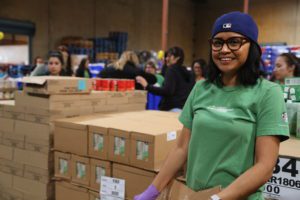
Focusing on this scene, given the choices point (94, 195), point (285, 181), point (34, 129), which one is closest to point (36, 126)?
point (34, 129)

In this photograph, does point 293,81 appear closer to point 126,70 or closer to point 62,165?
point 62,165

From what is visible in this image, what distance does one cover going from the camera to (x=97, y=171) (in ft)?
8.02

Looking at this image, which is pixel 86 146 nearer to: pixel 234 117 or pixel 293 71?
pixel 234 117

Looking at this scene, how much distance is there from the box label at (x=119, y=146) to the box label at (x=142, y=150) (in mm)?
122

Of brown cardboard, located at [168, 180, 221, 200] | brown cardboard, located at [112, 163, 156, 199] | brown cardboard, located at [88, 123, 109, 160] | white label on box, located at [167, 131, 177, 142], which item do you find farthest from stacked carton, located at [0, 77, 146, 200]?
brown cardboard, located at [168, 180, 221, 200]

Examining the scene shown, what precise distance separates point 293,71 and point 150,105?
277 centimetres

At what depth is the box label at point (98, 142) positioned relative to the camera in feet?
7.93

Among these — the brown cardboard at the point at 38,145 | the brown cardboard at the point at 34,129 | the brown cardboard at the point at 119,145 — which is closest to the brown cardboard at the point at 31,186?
the brown cardboard at the point at 38,145

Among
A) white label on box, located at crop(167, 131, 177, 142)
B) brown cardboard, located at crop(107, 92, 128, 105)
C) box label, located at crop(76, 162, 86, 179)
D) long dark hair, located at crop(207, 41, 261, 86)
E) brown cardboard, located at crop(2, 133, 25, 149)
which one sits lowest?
box label, located at crop(76, 162, 86, 179)

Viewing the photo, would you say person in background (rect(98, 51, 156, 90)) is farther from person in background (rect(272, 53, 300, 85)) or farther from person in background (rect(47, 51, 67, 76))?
person in background (rect(272, 53, 300, 85))

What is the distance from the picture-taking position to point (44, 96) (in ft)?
8.77

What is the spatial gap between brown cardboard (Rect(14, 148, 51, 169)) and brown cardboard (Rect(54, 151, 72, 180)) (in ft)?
0.27

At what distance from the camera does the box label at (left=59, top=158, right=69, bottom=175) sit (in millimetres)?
2606

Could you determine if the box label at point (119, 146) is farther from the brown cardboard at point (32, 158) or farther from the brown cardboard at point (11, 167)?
the brown cardboard at point (11, 167)
